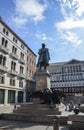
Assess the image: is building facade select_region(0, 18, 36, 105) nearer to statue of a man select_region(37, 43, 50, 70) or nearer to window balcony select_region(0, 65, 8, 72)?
window balcony select_region(0, 65, 8, 72)

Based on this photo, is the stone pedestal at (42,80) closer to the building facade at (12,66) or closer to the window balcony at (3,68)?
the window balcony at (3,68)

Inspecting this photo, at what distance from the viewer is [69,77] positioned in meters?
67.6

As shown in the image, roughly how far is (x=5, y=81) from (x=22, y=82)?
32.2 feet

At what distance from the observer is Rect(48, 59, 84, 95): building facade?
6619cm

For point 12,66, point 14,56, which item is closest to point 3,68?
point 12,66

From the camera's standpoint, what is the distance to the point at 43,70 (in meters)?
18.2

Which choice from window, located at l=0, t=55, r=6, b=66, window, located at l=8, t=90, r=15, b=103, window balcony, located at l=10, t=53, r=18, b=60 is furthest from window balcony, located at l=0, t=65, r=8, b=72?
window, located at l=8, t=90, r=15, b=103

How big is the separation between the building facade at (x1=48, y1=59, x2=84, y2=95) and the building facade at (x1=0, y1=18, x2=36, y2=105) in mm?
20637

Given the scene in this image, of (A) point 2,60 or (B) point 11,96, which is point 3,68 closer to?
(A) point 2,60

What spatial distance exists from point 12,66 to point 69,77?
3296 cm

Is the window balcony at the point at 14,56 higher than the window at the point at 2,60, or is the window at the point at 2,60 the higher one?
the window balcony at the point at 14,56

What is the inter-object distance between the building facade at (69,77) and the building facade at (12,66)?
20.6 m

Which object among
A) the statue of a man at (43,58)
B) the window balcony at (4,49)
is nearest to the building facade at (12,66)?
the window balcony at (4,49)

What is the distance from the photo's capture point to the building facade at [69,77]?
66.2m
